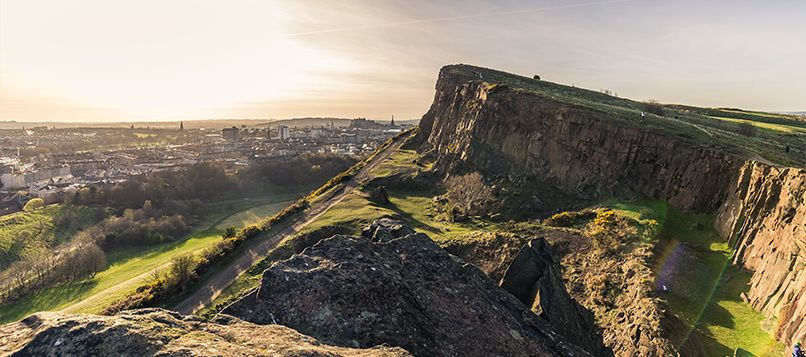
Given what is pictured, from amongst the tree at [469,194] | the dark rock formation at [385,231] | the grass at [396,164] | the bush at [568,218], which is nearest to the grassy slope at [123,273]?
the grass at [396,164]

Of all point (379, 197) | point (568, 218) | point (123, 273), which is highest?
point (568, 218)

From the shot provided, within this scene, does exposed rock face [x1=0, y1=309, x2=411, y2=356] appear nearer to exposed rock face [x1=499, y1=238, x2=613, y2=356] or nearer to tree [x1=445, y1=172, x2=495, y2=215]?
exposed rock face [x1=499, y1=238, x2=613, y2=356]

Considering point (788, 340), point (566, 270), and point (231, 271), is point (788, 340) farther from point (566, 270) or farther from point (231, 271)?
point (231, 271)

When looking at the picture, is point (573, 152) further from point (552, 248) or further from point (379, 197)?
point (379, 197)

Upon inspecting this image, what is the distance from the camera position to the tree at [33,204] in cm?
7325

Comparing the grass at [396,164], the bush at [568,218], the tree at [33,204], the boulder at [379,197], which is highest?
the grass at [396,164]

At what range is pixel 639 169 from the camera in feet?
94.8

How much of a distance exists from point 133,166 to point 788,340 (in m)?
149

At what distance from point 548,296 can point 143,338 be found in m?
13.3

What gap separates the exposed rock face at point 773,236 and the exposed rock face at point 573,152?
102 inches

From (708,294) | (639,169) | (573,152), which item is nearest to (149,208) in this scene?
(573,152)

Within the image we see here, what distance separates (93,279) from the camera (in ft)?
162

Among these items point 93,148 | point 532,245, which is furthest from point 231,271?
point 93,148

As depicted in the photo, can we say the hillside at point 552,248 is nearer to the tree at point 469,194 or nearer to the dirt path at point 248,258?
the tree at point 469,194
